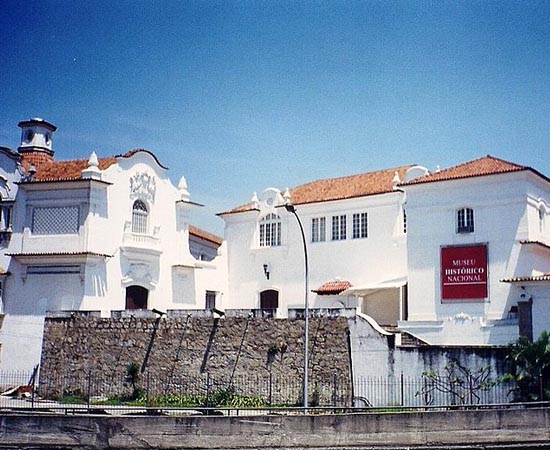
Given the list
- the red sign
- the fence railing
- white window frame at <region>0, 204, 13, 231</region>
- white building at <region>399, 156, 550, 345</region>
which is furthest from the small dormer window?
white window frame at <region>0, 204, 13, 231</region>

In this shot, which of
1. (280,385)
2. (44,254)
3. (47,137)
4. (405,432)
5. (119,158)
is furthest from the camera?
(47,137)

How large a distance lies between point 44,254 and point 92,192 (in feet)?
12.4

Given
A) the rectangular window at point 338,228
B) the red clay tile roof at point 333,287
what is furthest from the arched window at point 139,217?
the rectangular window at point 338,228

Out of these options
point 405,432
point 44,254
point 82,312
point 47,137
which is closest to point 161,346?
point 82,312

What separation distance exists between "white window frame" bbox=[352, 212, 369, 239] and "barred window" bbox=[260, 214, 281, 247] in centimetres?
477

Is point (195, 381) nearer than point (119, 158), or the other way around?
point (195, 381)

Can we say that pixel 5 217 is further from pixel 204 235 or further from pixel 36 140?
pixel 204 235

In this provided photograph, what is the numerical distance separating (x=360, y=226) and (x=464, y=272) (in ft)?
25.8

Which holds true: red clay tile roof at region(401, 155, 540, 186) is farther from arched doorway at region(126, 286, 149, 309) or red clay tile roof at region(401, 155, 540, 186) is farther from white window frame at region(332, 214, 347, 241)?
arched doorway at region(126, 286, 149, 309)

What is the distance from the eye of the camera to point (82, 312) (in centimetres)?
3478

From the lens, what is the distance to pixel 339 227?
4106 cm

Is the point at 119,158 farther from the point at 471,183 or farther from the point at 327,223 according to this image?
the point at 471,183

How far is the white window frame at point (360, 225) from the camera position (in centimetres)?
3994

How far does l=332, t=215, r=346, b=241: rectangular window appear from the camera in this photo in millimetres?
40844
